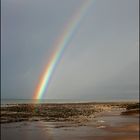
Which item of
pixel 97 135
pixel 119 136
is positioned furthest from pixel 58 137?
pixel 119 136

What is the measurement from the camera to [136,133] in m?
29.3

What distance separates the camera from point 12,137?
2698 centimetres

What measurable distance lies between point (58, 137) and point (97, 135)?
13.1 ft

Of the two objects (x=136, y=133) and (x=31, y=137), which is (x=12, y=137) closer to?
(x=31, y=137)

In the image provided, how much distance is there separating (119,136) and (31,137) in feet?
27.5

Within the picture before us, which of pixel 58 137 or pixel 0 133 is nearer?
pixel 58 137

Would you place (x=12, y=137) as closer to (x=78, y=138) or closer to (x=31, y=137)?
(x=31, y=137)

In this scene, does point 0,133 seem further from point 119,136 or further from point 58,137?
point 119,136

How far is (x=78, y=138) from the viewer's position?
26.0 metres

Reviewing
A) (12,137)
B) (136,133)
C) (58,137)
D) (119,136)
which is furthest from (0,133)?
(136,133)

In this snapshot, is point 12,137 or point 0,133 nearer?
point 12,137

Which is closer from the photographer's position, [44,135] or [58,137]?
[58,137]

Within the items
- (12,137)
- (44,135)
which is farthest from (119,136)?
(12,137)

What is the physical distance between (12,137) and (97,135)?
8155 millimetres
